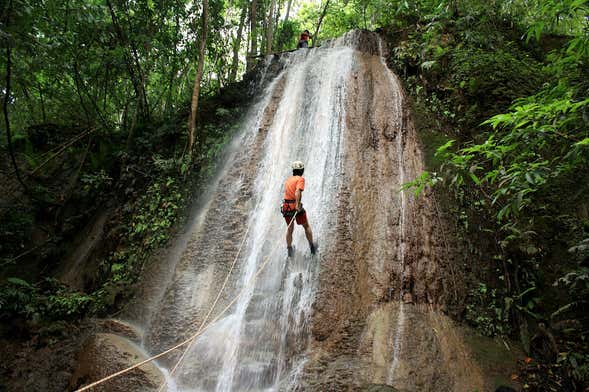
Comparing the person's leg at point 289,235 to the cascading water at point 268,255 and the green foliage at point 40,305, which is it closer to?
the cascading water at point 268,255

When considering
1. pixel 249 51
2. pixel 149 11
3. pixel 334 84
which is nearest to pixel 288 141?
pixel 334 84

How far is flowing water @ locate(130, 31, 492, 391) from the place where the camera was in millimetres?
4969

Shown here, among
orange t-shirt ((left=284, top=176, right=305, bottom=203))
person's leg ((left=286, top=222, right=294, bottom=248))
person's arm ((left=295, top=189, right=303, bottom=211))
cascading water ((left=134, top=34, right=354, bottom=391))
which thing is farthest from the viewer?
person's leg ((left=286, top=222, right=294, bottom=248))

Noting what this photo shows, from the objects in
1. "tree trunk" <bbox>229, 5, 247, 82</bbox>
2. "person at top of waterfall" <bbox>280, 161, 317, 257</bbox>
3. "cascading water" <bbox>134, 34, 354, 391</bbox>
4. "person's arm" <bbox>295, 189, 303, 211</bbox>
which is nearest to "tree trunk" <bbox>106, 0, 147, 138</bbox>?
"cascading water" <bbox>134, 34, 354, 391</bbox>

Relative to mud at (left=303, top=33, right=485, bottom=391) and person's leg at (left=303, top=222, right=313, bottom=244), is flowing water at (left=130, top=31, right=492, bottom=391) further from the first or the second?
person's leg at (left=303, top=222, right=313, bottom=244)

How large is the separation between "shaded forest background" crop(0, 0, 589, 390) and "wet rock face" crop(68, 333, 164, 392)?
47.6 inches

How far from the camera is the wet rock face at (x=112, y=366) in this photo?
4945mm

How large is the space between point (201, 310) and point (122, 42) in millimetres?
7845

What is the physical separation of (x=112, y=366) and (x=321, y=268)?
3.35 m

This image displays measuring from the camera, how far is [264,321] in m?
5.60

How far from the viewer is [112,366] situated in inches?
204

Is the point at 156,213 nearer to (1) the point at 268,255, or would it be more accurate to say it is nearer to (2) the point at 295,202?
(1) the point at 268,255

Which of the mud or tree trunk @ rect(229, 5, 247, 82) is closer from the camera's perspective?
the mud

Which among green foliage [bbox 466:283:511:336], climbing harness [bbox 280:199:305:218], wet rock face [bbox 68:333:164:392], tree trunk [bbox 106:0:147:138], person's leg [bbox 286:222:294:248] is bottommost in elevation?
wet rock face [bbox 68:333:164:392]
